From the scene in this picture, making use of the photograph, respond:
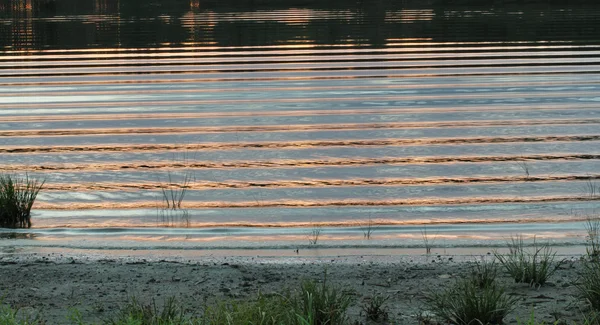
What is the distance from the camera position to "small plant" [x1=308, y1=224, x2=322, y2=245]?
8.99 metres

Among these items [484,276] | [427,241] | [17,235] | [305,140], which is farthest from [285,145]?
[484,276]

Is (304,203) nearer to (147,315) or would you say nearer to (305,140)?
(305,140)

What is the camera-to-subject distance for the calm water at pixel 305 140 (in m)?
10.0

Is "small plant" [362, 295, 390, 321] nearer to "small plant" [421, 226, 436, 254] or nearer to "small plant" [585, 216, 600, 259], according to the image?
"small plant" [585, 216, 600, 259]

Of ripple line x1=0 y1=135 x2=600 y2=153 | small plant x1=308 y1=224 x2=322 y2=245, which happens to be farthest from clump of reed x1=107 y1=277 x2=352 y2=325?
ripple line x1=0 y1=135 x2=600 y2=153

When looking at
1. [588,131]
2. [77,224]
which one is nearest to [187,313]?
[77,224]

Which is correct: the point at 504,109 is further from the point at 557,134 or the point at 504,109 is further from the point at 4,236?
the point at 4,236

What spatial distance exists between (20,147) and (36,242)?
18.2 feet

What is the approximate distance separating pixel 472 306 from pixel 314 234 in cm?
361

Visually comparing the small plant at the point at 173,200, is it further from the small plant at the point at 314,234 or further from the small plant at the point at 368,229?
the small plant at the point at 368,229

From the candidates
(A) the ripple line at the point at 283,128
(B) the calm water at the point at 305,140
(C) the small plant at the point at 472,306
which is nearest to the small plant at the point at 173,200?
(B) the calm water at the point at 305,140

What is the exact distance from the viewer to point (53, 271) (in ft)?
24.5

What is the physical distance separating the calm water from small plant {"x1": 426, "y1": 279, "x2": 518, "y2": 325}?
2.73 metres

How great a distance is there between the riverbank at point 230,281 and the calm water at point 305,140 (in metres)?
0.99
